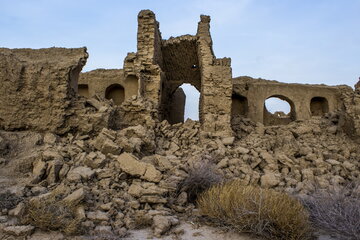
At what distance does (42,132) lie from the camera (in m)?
5.59

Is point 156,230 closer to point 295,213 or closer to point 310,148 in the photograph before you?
point 295,213

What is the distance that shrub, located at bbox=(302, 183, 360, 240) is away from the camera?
303cm

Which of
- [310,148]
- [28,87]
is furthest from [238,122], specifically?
[28,87]

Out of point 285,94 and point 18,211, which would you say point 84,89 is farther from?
point 18,211

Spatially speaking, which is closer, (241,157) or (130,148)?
(130,148)

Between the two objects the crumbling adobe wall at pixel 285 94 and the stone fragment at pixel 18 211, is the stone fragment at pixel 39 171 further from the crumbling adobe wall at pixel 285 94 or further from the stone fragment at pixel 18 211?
the crumbling adobe wall at pixel 285 94

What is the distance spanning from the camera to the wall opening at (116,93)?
1285 cm

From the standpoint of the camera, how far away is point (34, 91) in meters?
5.62

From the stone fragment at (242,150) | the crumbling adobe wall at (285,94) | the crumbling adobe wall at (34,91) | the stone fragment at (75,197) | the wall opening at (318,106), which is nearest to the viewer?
the stone fragment at (75,197)

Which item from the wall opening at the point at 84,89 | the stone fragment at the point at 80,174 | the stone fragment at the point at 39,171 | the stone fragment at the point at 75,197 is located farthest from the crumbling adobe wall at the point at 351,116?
the wall opening at the point at 84,89

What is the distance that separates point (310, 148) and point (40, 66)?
7216mm

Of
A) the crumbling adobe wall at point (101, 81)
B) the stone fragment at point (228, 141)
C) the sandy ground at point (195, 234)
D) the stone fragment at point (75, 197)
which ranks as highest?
the crumbling adobe wall at point (101, 81)

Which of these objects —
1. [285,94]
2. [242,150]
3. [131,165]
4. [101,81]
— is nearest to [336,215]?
[242,150]

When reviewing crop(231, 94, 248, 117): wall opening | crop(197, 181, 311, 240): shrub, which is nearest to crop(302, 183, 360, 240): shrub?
crop(197, 181, 311, 240): shrub
